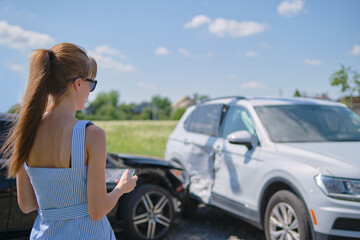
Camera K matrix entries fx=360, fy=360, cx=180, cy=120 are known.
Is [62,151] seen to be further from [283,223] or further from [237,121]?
[237,121]

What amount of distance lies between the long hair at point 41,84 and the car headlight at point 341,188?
246cm

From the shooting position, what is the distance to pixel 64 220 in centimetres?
158

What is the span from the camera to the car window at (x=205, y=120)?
5457 millimetres

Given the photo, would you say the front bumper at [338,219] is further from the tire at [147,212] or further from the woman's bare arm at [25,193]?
the woman's bare arm at [25,193]

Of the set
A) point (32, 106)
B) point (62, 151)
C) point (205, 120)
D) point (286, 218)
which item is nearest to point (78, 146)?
point (62, 151)

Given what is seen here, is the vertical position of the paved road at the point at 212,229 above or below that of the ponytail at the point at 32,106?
below

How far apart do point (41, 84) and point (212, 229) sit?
13.3ft

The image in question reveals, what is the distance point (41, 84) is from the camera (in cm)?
156

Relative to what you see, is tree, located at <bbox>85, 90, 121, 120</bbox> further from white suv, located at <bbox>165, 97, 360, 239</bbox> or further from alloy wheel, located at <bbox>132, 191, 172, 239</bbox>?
alloy wheel, located at <bbox>132, 191, 172, 239</bbox>

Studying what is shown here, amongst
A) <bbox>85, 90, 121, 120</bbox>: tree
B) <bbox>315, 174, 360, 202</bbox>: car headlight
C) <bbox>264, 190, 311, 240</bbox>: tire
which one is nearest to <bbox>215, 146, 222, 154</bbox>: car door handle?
<bbox>264, 190, 311, 240</bbox>: tire

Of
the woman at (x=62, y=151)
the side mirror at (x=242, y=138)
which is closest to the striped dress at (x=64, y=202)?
the woman at (x=62, y=151)

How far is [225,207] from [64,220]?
3302 mm

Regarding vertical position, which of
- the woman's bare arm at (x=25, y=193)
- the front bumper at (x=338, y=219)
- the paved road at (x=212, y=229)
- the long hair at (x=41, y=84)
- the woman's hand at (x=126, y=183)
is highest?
the long hair at (x=41, y=84)

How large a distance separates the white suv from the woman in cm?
225
